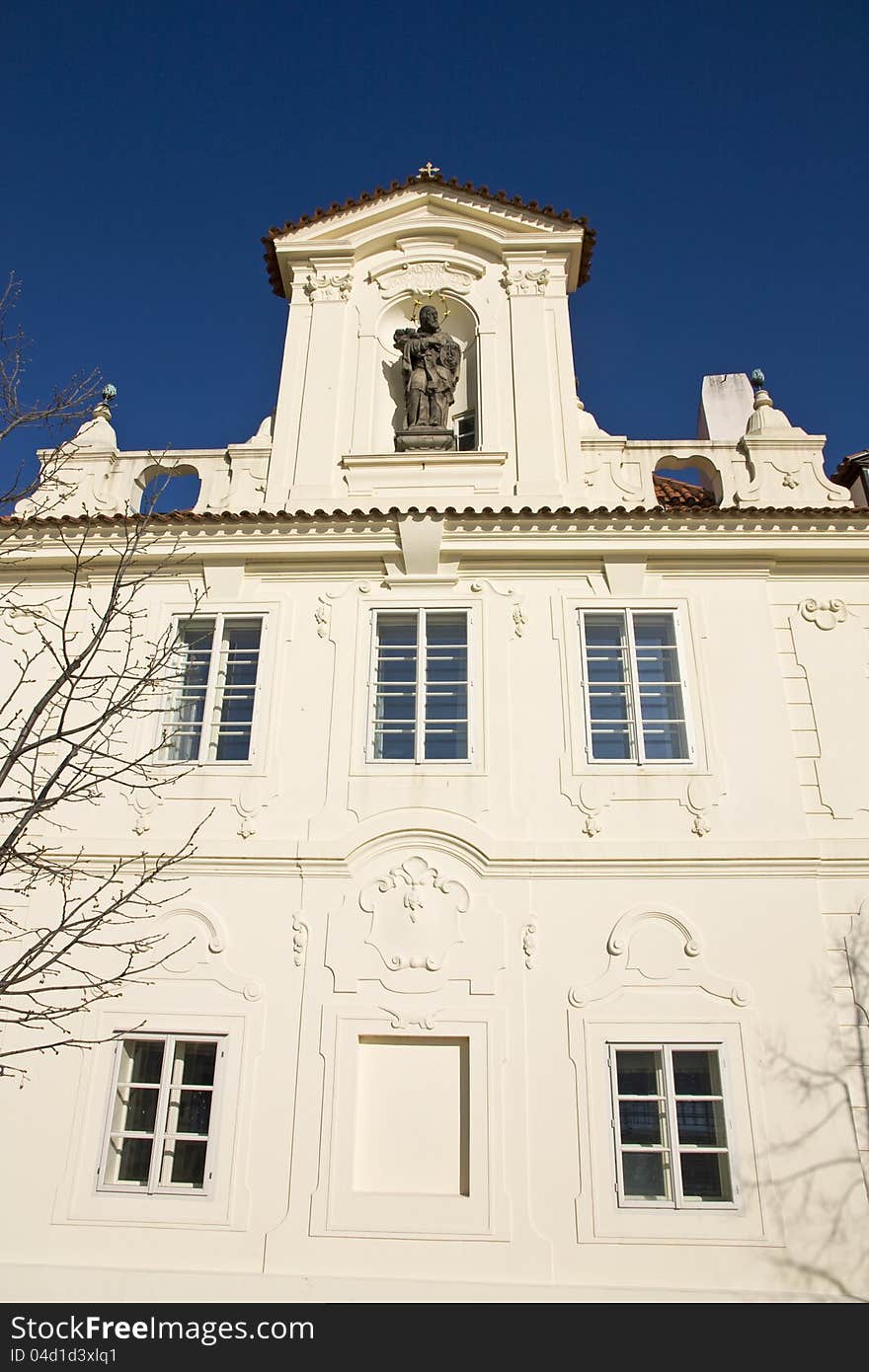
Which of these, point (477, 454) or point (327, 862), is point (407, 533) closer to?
point (477, 454)

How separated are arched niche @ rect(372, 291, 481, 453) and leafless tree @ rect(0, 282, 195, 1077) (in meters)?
3.33

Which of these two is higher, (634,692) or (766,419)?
(766,419)

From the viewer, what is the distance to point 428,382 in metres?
11.5

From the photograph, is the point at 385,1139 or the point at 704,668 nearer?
the point at 385,1139

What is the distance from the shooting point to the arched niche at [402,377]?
38.0 feet

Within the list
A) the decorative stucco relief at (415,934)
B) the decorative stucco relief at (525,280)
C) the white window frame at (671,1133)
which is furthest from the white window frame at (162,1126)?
the decorative stucco relief at (525,280)

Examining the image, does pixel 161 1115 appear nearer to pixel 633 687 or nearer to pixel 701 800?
pixel 701 800

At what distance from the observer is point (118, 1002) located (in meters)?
8.16

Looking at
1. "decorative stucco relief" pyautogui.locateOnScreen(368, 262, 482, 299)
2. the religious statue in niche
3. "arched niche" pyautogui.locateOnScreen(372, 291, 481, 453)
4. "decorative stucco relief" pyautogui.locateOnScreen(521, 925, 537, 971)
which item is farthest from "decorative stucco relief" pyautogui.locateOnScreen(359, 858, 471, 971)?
"decorative stucco relief" pyautogui.locateOnScreen(368, 262, 482, 299)

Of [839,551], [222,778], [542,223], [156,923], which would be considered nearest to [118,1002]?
[156,923]

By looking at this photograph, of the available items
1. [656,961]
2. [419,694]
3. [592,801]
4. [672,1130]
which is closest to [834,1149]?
[672,1130]

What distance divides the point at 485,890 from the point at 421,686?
81.8 inches

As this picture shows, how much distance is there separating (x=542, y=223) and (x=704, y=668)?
668 centimetres

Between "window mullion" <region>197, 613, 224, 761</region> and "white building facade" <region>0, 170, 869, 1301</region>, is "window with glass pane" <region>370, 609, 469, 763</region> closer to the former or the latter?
"white building facade" <region>0, 170, 869, 1301</region>
